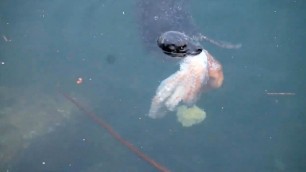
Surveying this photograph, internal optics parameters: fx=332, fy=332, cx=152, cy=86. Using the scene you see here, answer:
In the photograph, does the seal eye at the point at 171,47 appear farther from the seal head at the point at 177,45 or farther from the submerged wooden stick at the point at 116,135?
the submerged wooden stick at the point at 116,135

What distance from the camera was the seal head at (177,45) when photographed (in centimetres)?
329

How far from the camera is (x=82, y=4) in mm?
3914

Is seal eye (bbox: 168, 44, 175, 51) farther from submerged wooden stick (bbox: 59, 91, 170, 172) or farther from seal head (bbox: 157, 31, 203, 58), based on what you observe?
submerged wooden stick (bbox: 59, 91, 170, 172)

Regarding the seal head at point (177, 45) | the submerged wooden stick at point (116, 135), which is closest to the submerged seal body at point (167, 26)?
the seal head at point (177, 45)

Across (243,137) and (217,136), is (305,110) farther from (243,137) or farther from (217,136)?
(217,136)

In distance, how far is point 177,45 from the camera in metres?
3.29

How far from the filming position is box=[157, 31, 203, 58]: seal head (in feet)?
10.8

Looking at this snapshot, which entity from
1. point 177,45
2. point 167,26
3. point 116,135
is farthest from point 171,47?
point 116,135

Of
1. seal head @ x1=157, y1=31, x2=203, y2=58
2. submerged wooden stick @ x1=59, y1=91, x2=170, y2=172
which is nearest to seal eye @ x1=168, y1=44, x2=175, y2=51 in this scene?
seal head @ x1=157, y1=31, x2=203, y2=58

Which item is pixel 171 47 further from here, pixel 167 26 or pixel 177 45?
pixel 167 26

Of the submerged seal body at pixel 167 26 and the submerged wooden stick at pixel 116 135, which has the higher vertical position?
the submerged seal body at pixel 167 26

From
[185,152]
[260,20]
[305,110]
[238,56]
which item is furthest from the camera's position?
[260,20]

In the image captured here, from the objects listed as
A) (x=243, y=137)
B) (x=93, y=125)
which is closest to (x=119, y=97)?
(x=93, y=125)

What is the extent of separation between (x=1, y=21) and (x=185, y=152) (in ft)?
7.98
